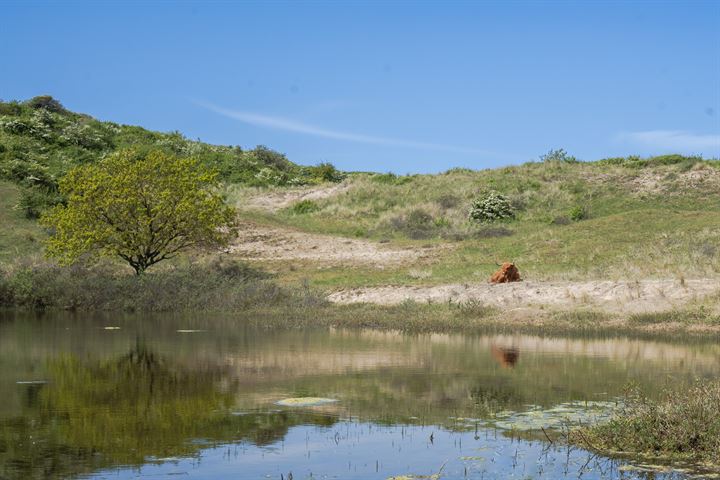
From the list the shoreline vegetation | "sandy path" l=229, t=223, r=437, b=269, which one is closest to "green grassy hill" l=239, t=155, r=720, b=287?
"sandy path" l=229, t=223, r=437, b=269

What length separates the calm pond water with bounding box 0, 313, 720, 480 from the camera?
510 inches

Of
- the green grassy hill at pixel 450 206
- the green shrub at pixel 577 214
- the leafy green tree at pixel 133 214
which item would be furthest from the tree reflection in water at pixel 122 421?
the green shrub at pixel 577 214

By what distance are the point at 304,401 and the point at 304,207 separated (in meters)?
50.4

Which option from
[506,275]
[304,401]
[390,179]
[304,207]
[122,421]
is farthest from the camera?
[390,179]

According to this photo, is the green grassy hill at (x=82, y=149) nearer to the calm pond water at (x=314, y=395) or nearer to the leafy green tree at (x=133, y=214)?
the leafy green tree at (x=133, y=214)

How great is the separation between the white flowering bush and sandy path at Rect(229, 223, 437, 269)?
10.5 metres

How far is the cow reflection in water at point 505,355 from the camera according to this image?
23266mm

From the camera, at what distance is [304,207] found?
67.8 metres

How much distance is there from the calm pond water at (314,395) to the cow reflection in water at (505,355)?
0.11 m

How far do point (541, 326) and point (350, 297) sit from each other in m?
9.74

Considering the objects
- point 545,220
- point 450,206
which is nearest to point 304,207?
point 450,206

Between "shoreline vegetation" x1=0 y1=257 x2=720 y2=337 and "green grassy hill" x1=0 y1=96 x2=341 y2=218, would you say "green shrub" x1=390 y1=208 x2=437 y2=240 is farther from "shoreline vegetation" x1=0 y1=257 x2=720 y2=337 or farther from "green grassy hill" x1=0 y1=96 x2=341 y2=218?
"green grassy hill" x1=0 y1=96 x2=341 y2=218

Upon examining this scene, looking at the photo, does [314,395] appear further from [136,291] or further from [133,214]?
[133,214]

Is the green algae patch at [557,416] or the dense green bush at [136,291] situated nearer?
the green algae patch at [557,416]
